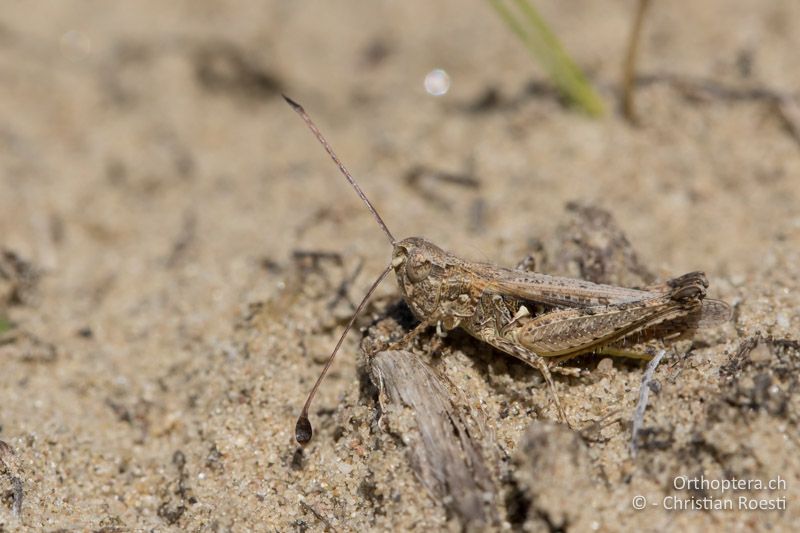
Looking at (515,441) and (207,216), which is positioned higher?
(207,216)

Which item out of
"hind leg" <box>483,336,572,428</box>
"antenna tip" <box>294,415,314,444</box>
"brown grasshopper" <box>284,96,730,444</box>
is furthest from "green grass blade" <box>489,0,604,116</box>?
"antenna tip" <box>294,415,314,444</box>

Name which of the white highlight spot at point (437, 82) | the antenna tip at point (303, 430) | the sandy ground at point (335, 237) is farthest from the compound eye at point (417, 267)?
the white highlight spot at point (437, 82)

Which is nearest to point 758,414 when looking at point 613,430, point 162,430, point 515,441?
point 613,430

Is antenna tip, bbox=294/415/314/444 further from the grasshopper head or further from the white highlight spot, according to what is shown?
the white highlight spot

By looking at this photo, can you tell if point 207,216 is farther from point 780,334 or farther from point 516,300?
point 780,334

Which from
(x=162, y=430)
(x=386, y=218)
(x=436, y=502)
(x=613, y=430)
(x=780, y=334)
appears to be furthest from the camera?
(x=386, y=218)

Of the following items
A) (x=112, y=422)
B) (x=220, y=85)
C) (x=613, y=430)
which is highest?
(x=220, y=85)

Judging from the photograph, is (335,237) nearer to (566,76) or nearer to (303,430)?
(303,430)
